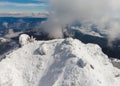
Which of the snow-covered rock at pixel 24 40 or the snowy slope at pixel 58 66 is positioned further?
the snow-covered rock at pixel 24 40

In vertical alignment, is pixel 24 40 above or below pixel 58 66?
above

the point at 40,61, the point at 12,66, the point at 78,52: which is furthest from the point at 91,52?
the point at 12,66

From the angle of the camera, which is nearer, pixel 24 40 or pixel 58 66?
pixel 58 66

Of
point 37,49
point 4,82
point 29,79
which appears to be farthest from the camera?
point 37,49

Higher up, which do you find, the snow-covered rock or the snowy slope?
the snow-covered rock

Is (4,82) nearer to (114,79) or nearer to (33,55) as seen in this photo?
(33,55)

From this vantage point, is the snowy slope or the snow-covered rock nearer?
the snowy slope

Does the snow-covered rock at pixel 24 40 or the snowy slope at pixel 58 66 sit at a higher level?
the snow-covered rock at pixel 24 40

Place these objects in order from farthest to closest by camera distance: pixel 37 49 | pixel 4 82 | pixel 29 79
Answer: pixel 37 49 < pixel 29 79 < pixel 4 82
